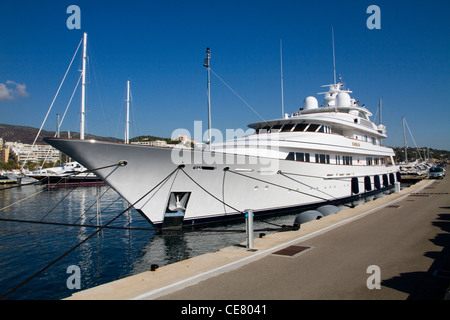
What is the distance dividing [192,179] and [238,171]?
292 centimetres

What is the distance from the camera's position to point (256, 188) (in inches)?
551

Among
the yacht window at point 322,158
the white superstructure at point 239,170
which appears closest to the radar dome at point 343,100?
the white superstructure at point 239,170

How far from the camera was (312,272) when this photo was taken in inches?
211

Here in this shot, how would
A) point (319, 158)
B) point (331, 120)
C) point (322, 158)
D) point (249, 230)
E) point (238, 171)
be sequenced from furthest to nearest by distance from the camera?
point (331, 120), point (322, 158), point (319, 158), point (238, 171), point (249, 230)

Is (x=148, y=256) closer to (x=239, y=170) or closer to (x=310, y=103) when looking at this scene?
(x=239, y=170)

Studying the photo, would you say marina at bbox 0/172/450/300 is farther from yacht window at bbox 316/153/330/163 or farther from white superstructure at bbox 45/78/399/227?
yacht window at bbox 316/153/330/163

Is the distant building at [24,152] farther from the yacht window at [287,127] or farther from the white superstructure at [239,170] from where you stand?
the white superstructure at [239,170]

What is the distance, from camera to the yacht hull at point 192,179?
10.3 m
